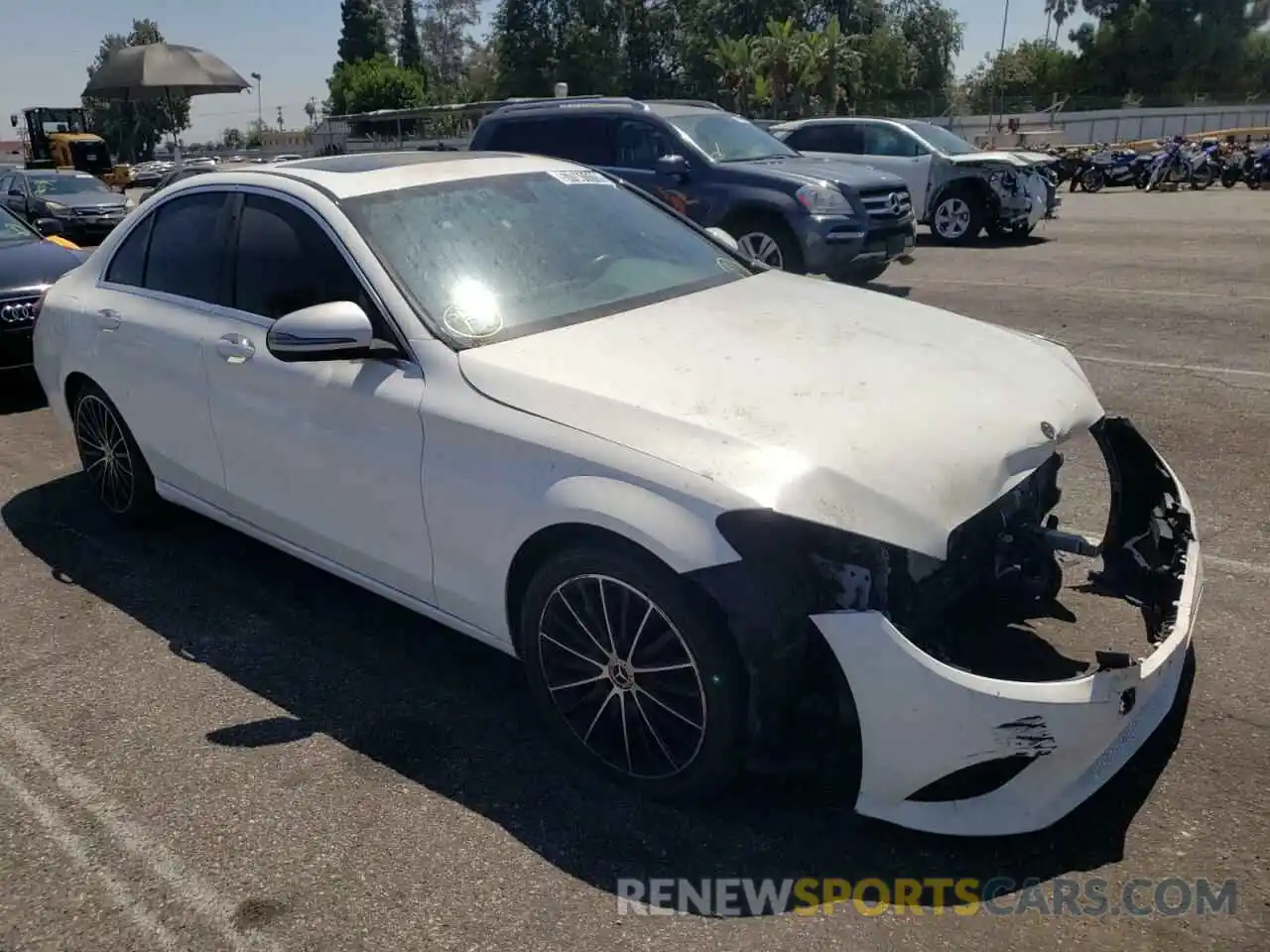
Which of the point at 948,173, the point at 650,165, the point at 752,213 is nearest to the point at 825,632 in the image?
the point at 752,213

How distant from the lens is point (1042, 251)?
1416 centimetres

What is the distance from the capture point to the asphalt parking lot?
2.62 m

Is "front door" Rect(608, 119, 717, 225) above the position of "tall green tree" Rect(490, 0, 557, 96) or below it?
below

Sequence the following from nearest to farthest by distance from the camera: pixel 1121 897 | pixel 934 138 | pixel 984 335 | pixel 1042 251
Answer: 1. pixel 1121 897
2. pixel 984 335
3. pixel 1042 251
4. pixel 934 138

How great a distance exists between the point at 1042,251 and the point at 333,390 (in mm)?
12662

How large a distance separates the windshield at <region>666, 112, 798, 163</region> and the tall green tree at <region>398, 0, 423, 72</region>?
313 ft

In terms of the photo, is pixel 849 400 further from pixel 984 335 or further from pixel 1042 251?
pixel 1042 251

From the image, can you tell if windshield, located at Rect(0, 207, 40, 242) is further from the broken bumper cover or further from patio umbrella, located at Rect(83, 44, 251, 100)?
patio umbrella, located at Rect(83, 44, 251, 100)

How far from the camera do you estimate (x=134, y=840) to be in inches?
118

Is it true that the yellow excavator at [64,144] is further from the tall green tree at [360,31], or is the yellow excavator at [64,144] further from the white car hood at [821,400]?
the tall green tree at [360,31]

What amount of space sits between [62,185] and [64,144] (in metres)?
19.4

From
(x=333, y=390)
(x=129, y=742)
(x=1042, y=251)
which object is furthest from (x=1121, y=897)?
(x=1042, y=251)

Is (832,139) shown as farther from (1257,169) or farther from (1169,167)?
(1257,169)

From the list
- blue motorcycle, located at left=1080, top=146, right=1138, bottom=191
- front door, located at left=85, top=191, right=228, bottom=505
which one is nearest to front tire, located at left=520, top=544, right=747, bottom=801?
front door, located at left=85, top=191, right=228, bottom=505
